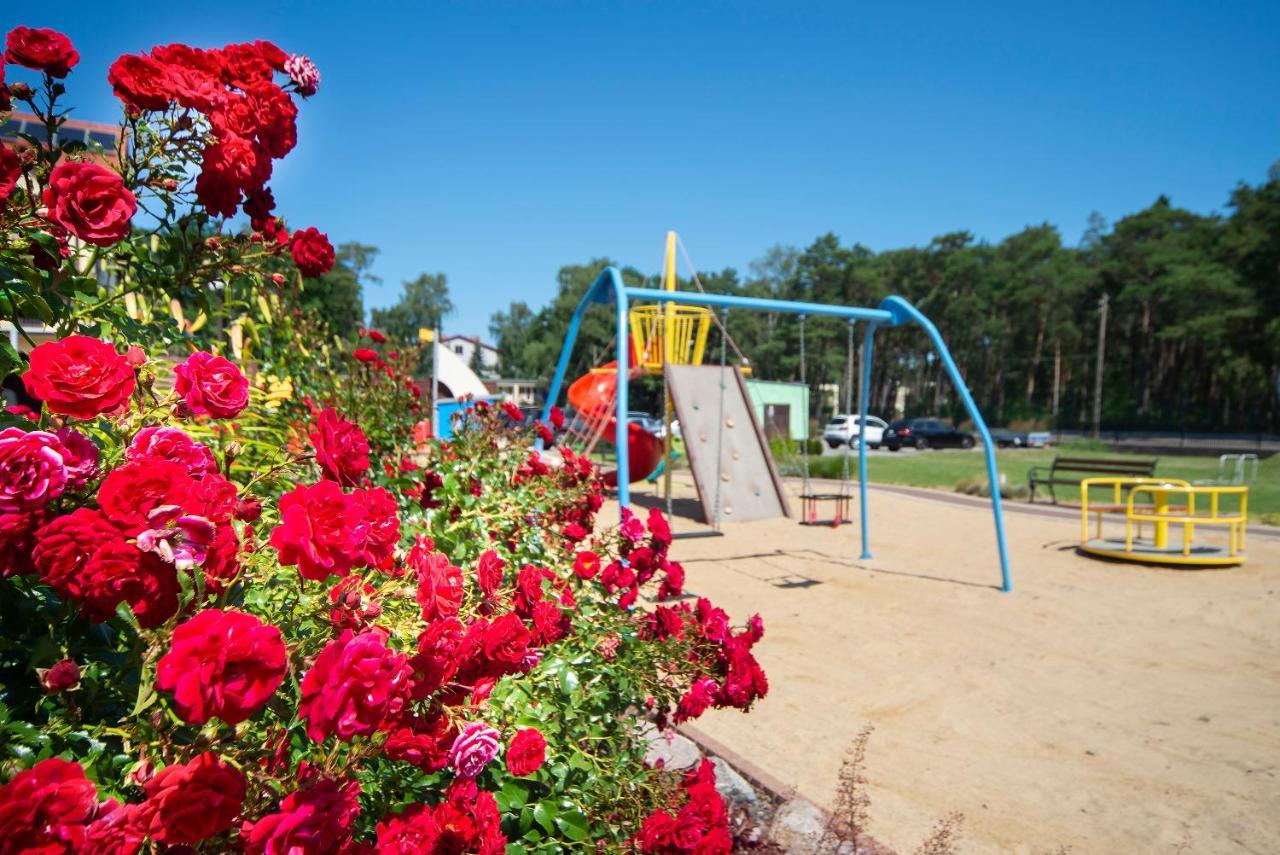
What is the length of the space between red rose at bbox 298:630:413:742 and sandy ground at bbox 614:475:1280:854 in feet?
8.44

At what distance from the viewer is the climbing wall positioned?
9023 mm

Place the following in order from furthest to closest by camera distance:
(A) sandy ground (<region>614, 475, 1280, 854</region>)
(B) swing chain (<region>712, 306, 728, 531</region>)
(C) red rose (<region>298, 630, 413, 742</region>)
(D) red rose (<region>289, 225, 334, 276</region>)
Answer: (B) swing chain (<region>712, 306, 728, 531</region>) < (A) sandy ground (<region>614, 475, 1280, 854</region>) < (D) red rose (<region>289, 225, 334, 276</region>) < (C) red rose (<region>298, 630, 413, 742</region>)

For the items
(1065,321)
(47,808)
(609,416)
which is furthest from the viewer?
(1065,321)

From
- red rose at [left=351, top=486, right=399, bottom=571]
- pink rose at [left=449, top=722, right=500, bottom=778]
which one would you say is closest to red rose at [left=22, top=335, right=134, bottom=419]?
red rose at [left=351, top=486, right=399, bottom=571]

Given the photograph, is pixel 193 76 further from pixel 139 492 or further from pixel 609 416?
pixel 609 416

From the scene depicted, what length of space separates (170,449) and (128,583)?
0.27 m

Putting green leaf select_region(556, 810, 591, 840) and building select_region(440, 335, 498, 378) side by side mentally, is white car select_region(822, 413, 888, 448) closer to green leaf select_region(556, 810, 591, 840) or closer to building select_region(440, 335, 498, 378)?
green leaf select_region(556, 810, 591, 840)

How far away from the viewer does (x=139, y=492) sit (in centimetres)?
94

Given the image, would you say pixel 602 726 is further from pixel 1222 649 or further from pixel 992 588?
pixel 992 588

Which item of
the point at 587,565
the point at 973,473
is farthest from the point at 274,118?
the point at 973,473

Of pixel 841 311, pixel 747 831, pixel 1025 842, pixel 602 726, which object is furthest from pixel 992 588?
pixel 602 726

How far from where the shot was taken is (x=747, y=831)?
270 cm

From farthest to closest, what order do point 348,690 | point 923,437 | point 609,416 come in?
point 923,437
point 609,416
point 348,690

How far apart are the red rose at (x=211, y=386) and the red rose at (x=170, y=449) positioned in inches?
2.1
